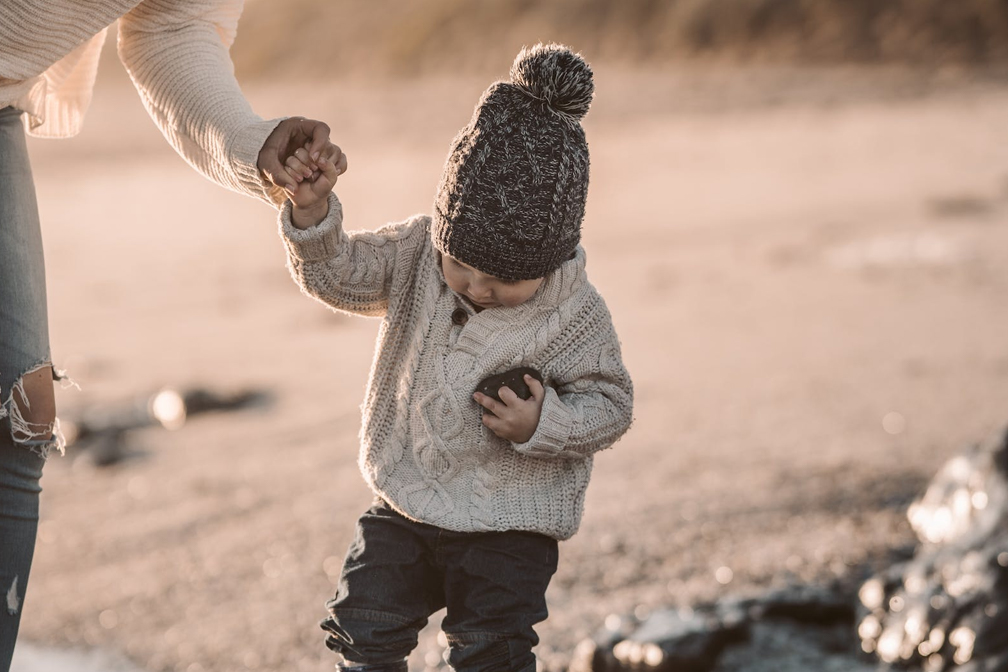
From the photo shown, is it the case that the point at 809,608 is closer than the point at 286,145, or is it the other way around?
the point at 286,145

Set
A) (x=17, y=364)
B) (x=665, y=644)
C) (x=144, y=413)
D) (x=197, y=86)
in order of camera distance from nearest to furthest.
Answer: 1. (x=17, y=364)
2. (x=197, y=86)
3. (x=665, y=644)
4. (x=144, y=413)

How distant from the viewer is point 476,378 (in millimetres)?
2123

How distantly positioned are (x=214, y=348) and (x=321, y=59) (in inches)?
945

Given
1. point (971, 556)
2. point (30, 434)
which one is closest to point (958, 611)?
point (971, 556)

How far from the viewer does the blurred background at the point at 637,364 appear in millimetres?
3770

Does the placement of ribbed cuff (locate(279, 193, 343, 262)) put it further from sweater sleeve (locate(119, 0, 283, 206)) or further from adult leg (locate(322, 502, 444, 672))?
adult leg (locate(322, 502, 444, 672))

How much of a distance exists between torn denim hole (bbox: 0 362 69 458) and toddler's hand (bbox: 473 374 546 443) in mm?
750

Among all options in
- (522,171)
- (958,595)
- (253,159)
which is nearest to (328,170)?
(253,159)

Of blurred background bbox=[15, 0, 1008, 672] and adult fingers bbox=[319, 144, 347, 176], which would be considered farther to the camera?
blurred background bbox=[15, 0, 1008, 672]

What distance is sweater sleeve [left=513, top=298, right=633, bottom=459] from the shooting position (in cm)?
207

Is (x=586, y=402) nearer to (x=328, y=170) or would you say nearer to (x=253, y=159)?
(x=328, y=170)

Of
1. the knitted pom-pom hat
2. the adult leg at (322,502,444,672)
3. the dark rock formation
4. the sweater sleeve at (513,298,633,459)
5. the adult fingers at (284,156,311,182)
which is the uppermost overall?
the knitted pom-pom hat

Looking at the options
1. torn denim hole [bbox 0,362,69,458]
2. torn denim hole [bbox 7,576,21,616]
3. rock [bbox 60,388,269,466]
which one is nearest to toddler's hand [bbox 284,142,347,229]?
torn denim hole [bbox 0,362,69,458]

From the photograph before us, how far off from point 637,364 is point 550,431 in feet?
13.7
